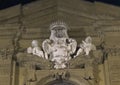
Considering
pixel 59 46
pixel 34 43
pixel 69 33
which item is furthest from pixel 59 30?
pixel 34 43

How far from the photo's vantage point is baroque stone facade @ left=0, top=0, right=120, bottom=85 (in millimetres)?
14086

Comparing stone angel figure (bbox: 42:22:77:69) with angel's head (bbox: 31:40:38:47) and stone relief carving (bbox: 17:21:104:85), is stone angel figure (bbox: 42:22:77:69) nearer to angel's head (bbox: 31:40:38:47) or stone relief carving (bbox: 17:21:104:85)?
stone relief carving (bbox: 17:21:104:85)

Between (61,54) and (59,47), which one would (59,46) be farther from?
(61,54)

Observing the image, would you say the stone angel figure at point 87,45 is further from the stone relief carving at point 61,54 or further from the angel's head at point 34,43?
the angel's head at point 34,43

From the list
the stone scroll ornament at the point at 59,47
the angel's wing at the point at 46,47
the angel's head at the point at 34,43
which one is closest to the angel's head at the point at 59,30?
the stone scroll ornament at the point at 59,47

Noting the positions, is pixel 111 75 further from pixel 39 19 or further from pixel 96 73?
pixel 39 19

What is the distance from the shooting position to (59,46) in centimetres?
1473

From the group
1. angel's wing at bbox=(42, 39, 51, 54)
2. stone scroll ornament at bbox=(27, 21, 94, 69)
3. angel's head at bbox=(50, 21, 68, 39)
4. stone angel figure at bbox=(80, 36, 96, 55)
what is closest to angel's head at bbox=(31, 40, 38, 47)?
stone scroll ornament at bbox=(27, 21, 94, 69)

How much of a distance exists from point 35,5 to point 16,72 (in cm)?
265

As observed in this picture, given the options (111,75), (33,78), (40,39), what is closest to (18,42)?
(40,39)

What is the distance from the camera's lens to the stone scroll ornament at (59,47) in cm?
1439

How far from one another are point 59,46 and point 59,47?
0.04 meters

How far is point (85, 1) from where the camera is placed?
1619 cm

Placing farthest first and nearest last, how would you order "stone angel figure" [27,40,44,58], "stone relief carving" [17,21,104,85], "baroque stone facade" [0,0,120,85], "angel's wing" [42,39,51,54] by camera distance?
"angel's wing" [42,39,51,54]
"stone angel figure" [27,40,44,58]
"stone relief carving" [17,21,104,85]
"baroque stone facade" [0,0,120,85]
